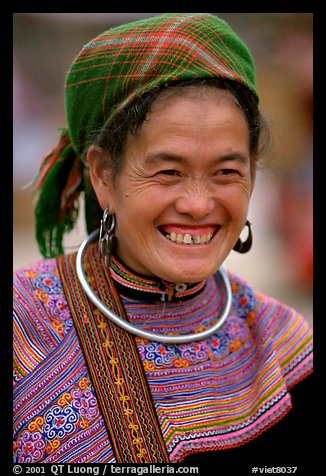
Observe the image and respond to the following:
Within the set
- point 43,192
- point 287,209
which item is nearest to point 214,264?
point 43,192

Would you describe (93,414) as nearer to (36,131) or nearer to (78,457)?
(78,457)

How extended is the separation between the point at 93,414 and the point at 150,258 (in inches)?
21.2

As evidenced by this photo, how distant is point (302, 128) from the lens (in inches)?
256

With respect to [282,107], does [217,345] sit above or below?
below

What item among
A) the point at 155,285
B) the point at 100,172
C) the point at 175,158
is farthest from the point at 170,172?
the point at 155,285

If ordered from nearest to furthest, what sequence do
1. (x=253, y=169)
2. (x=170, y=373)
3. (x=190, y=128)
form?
1. (x=190, y=128)
2. (x=170, y=373)
3. (x=253, y=169)

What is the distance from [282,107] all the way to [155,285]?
4.33m

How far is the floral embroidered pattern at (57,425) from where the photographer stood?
1.69 meters

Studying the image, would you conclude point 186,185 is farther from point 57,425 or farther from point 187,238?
point 57,425

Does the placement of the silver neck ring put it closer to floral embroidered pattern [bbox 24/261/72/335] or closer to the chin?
floral embroidered pattern [bbox 24/261/72/335]

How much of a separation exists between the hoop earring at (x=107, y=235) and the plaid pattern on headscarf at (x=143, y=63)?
11.6 inches

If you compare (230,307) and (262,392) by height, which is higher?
(230,307)

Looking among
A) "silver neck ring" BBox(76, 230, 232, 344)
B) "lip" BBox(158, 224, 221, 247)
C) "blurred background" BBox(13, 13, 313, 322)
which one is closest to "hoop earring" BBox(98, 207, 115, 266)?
"silver neck ring" BBox(76, 230, 232, 344)

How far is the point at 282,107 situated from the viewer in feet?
19.1
